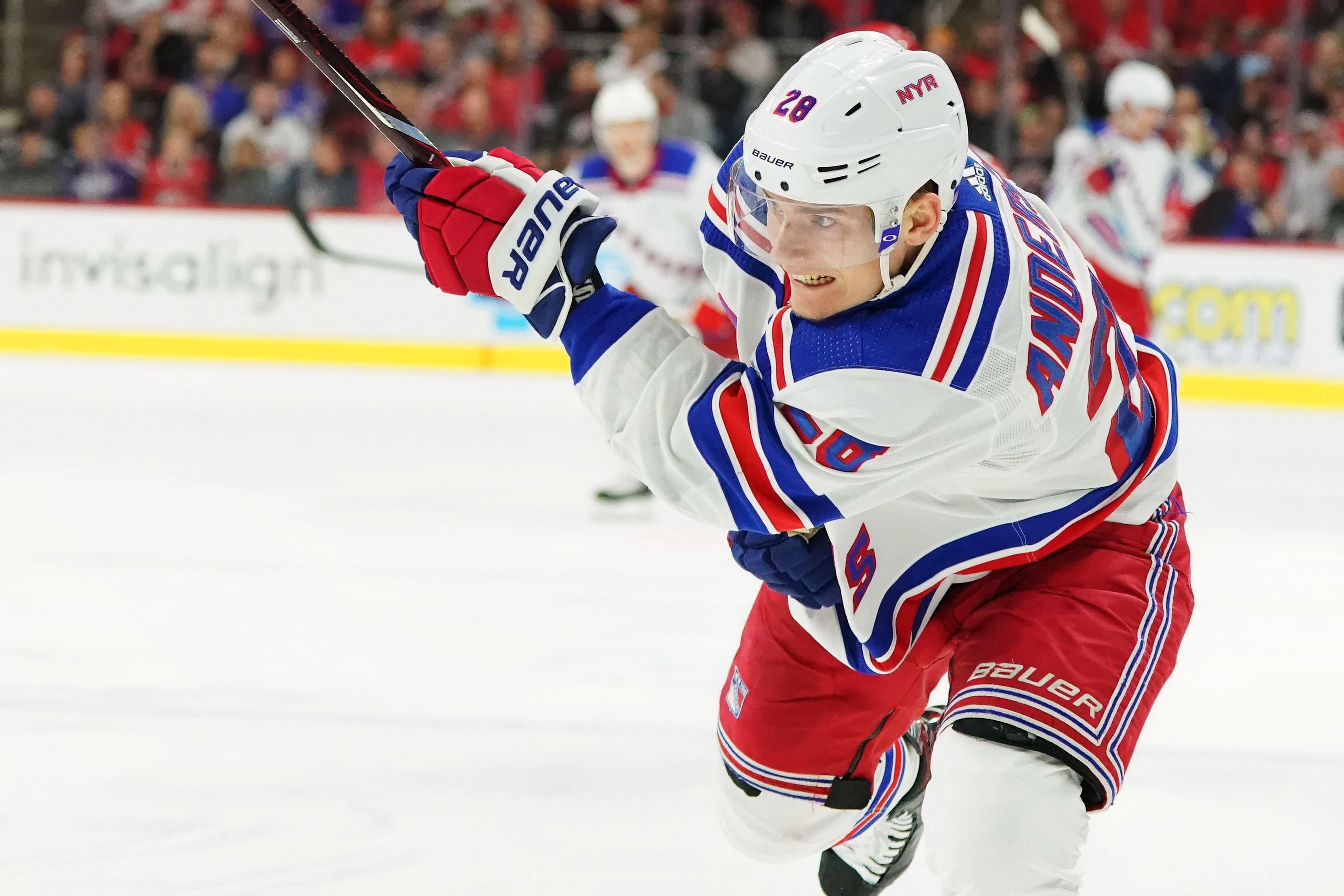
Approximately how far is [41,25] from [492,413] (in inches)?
141

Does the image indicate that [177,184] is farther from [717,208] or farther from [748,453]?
[748,453]

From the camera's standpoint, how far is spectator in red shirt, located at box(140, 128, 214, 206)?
7.91 meters

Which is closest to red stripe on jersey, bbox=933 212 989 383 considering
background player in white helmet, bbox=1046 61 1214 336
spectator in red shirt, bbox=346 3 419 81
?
background player in white helmet, bbox=1046 61 1214 336

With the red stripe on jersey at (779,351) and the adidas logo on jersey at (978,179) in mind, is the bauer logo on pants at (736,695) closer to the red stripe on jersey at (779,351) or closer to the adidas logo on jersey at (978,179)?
the red stripe on jersey at (779,351)

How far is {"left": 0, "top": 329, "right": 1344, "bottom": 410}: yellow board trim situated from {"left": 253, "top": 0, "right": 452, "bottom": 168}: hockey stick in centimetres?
561

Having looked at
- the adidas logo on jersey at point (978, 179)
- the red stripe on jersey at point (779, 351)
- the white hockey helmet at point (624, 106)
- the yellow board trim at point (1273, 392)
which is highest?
the adidas logo on jersey at point (978, 179)

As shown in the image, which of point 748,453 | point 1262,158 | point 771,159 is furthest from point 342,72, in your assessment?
point 1262,158

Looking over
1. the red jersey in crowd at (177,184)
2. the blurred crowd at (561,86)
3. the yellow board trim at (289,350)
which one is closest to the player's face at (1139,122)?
the blurred crowd at (561,86)

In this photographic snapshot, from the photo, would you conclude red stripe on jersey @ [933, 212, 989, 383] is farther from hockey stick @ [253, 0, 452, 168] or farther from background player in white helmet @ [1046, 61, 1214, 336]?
background player in white helmet @ [1046, 61, 1214, 336]

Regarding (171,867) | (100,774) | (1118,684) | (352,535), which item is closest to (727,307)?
(1118,684)

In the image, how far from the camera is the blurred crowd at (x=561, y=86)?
807 centimetres

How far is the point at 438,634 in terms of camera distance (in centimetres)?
350

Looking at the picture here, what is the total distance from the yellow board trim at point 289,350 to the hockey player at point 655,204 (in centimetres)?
220

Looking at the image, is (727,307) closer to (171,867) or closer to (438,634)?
(171,867)
